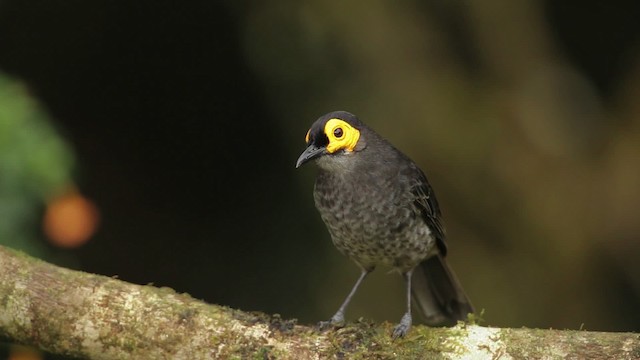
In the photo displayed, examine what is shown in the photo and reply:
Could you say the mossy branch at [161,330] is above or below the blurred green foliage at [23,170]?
below

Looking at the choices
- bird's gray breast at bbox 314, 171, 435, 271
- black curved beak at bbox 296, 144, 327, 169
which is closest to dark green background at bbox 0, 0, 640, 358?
bird's gray breast at bbox 314, 171, 435, 271

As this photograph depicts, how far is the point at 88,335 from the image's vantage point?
3.81 m

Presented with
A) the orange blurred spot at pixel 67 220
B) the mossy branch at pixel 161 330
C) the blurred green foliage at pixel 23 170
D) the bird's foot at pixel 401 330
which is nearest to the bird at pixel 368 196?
the bird's foot at pixel 401 330

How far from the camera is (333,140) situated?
14.2ft

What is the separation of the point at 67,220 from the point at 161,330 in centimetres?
158

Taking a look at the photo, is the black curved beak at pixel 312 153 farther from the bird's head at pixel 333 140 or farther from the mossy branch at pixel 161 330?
the mossy branch at pixel 161 330

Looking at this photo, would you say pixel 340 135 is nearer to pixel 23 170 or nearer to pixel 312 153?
pixel 312 153

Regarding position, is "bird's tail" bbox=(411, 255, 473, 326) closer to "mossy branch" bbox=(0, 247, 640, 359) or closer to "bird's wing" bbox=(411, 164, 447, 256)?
"bird's wing" bbox=(411, 164, 447, 256)

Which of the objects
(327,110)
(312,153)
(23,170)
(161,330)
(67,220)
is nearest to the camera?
(161,330)

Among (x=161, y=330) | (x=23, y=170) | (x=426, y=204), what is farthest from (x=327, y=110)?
(x=161, y=330)

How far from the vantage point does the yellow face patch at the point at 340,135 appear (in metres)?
4.27

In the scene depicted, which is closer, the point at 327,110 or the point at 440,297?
the point at 440,297

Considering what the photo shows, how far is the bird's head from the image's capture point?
13.9ft

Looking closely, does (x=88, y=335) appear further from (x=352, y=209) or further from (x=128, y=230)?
(x=128, y=230)
